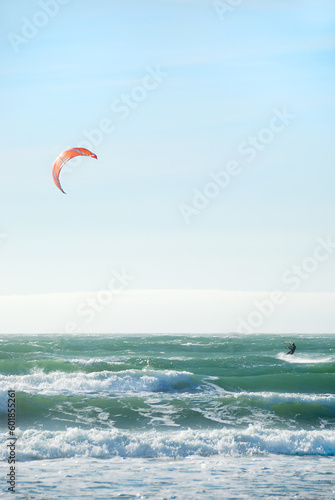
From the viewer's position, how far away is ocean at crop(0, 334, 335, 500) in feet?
38.8

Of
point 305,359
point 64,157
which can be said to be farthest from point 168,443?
point 305,359

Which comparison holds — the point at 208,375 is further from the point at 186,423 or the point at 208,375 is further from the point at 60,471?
the point at 60,471

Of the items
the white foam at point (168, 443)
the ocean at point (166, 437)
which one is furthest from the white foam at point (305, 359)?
the white foam at point (168, 443)

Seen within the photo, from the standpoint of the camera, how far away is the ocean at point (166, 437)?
11.8m

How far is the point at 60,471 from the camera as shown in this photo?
13.0 m

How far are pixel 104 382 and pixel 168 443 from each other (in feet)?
35.3

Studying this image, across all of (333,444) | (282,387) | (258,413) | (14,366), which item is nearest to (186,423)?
(258,413)

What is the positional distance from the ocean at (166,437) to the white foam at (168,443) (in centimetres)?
3

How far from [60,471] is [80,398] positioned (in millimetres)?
9034

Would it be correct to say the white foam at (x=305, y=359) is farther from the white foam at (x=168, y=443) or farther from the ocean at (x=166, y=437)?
the white foam at (x=168, y=443)

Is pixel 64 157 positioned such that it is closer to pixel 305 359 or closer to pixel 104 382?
pixel 104 382

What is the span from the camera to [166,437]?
15.8 meters

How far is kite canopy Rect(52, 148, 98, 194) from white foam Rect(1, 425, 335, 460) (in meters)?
12.2

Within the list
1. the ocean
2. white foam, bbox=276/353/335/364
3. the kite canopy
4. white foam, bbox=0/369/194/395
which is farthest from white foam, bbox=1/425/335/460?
white foam, bbox=276/353/335/364
